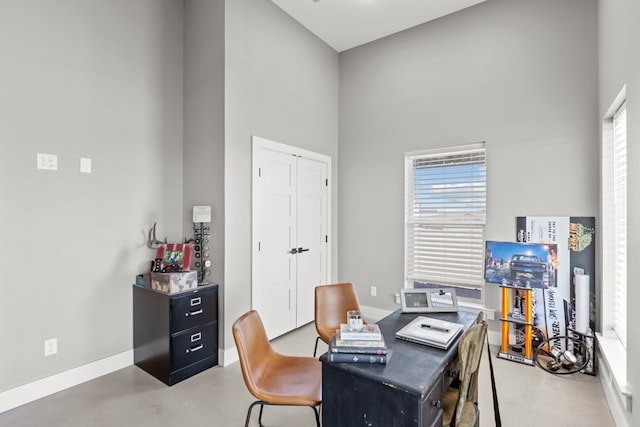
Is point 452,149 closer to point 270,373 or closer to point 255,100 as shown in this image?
point 255,100

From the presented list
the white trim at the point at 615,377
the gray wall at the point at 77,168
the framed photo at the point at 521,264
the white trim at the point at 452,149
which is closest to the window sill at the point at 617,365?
the white trim at the point at 615,377

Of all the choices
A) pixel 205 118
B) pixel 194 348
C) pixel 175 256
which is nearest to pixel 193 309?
pixel 194 348

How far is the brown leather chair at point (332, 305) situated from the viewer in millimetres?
2705

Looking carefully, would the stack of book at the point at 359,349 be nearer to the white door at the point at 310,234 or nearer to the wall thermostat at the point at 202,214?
the wall thermostat at the point at 202,214

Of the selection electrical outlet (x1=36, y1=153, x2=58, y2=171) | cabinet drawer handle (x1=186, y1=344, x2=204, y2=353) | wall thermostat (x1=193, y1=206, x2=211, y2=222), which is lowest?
cabinet drawer handle (x1=186, y1=344, x2=204, y2=353)

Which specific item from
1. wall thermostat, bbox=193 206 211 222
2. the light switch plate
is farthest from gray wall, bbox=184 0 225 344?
the light switch plate

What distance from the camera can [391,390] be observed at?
4.24ft

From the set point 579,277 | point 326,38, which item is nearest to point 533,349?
point 579,277

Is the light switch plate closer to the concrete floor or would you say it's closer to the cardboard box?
the cardboard box

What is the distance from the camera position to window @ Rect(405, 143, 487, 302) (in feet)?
11.9

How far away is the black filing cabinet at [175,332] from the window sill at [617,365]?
120 inches

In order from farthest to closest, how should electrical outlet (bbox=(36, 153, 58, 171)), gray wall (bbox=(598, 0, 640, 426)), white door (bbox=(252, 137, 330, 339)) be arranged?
1. white door (bbox=(252, 137, 330, 339))
2. electrical outlet (bbox=(36, 153, 58, 171))
3. gray wall (bbox=(598, 0, 640, 426))

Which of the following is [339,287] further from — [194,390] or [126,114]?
[126,114]

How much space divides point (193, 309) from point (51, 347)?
1.09 metres
